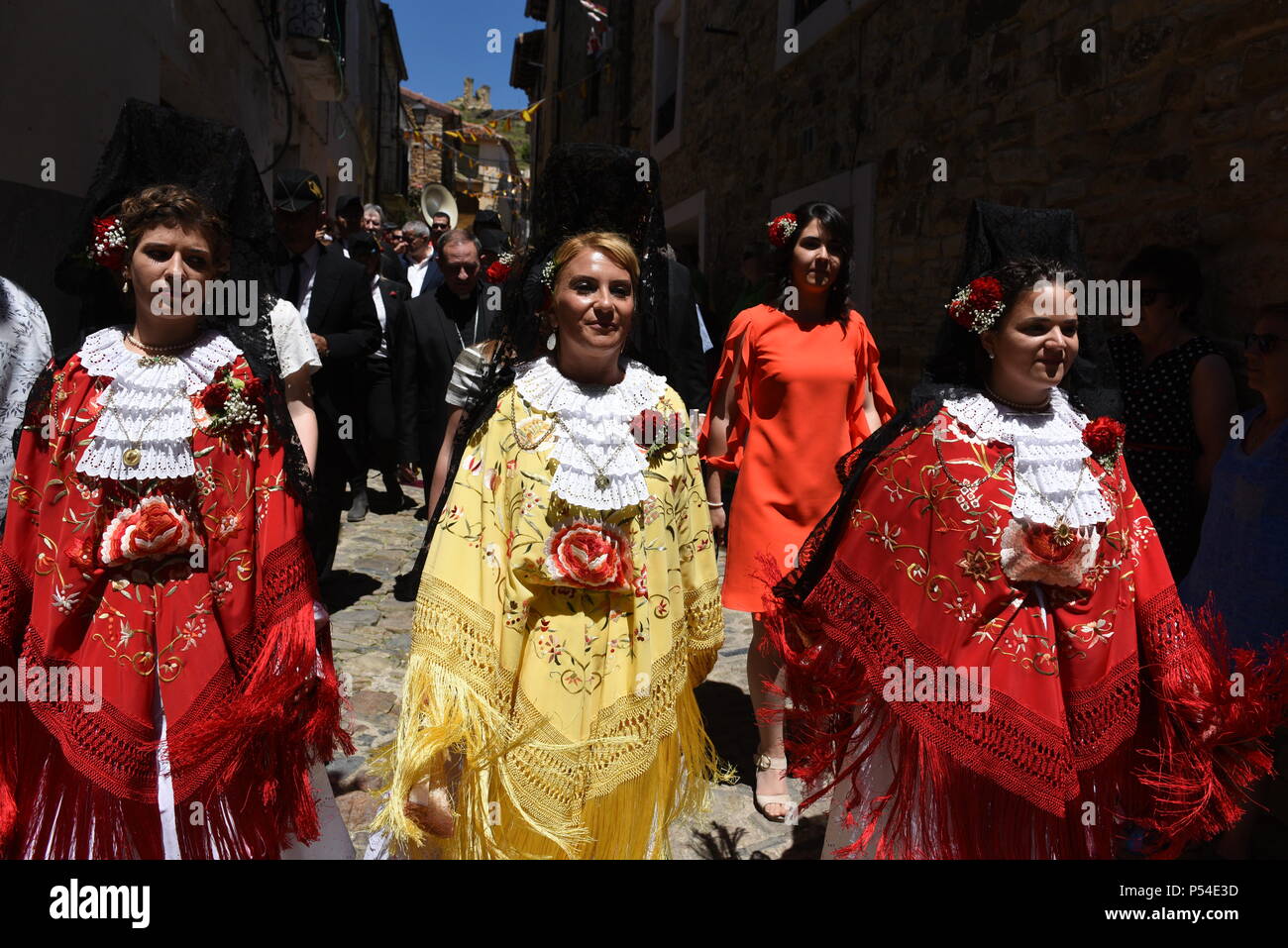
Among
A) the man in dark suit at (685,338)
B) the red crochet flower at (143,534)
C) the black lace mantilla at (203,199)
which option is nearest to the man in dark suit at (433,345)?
the man in dark suit at (685,338)

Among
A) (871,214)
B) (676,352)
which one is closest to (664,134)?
(871,214)

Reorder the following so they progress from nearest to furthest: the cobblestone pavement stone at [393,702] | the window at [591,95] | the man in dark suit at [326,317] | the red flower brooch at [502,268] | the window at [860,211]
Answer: the red flower brooch at [502,268]
the cobblestone pavement stone at [393,702]
the man in dark suit at [326,317]
the window at [860,211]
the window at [591,95]

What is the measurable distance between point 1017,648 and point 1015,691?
4.2 inches

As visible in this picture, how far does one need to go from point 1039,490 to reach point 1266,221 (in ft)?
6.85

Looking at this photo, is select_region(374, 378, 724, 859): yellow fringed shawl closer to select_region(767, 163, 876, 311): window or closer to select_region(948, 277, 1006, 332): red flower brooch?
select_region(948, 277, 1006, 332): red flower brooch

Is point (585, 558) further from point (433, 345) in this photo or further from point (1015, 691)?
point (433, 345)

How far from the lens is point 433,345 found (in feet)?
19.6

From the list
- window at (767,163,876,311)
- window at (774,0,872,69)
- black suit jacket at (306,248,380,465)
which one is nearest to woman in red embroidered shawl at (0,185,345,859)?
black suit jacket at (306,248,380,465)

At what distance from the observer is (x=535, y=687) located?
2.36 metres

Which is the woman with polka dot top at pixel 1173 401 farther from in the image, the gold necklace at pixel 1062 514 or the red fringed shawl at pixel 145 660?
the red fringed shawl at pixel 145 660

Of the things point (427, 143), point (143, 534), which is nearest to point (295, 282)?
point (143, 534)

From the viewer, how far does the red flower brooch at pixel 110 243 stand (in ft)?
7.87

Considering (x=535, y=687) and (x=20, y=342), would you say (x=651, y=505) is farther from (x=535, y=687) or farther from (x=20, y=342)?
(x=20, y=342)

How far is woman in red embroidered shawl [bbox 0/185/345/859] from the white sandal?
176 cm
